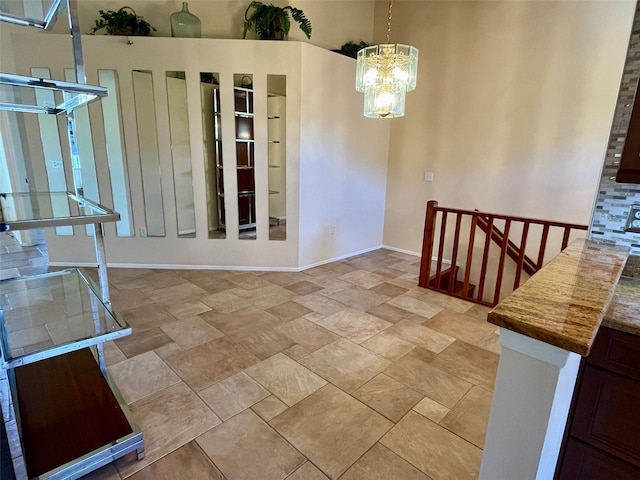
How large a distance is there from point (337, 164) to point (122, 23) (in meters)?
2.65

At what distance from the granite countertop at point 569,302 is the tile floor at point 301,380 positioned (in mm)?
985

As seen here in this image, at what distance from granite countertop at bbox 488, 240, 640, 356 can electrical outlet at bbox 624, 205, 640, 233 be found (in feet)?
0.30

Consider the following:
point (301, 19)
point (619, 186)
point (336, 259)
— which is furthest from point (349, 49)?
point (619, 186)

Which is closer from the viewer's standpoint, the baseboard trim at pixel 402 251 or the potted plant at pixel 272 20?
the potted plant at pixel 272 20

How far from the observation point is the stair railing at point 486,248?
3.21 meters

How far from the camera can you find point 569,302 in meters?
0.92

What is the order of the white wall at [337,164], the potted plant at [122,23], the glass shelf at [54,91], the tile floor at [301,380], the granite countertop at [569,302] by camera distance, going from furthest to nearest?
1. the white wall at [337,164]
2. the potted plant at [122,23]
3. the tile floor at [301,380]
4. the glass shelf at [54,91]
5. the granite countertop at [569,302]

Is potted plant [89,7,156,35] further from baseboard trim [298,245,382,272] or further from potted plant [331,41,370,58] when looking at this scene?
baseboard trim [298,245,382,272]

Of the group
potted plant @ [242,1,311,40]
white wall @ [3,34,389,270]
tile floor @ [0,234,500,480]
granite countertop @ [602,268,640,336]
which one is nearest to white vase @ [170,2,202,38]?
white wall @ [3,34,389,270]

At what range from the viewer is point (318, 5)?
13.2 ft

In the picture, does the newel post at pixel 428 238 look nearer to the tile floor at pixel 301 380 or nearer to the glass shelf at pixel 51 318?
the tile floor at pixel 301 380

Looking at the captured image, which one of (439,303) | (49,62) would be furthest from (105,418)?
(49,62)

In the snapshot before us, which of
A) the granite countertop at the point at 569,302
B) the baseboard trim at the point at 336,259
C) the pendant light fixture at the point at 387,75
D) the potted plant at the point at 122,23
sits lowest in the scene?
the baseboard trim at the point at 336,259

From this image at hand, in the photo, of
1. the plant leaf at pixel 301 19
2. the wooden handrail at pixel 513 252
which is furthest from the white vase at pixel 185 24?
the wooden handrail at pixel 513 252
